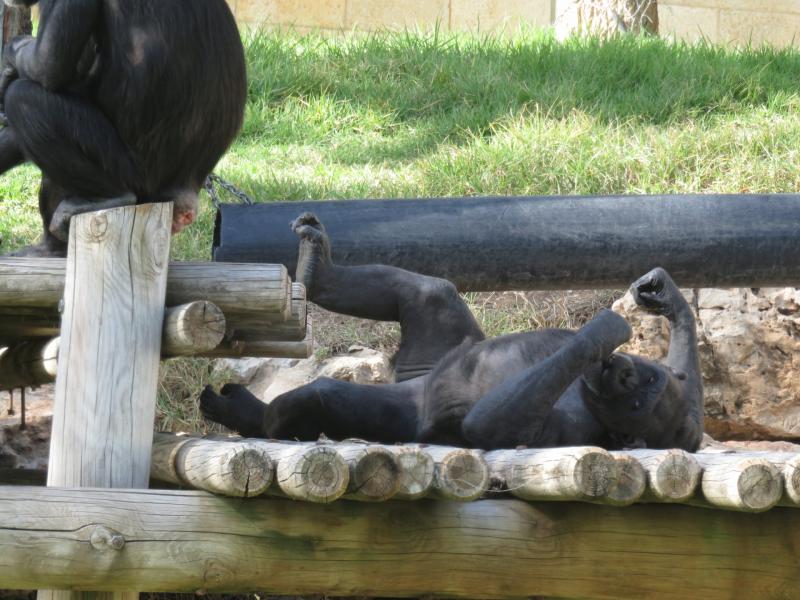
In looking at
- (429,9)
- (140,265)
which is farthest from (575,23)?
(140,265)

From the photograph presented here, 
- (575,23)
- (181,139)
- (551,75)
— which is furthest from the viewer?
(575,23)

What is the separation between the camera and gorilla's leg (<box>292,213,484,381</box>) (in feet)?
12.8

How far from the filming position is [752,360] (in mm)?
5543

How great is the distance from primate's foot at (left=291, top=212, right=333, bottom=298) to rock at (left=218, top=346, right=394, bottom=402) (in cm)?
148

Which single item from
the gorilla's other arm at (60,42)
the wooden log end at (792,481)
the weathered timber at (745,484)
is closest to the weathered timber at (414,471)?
the weathered timber at (745,484)

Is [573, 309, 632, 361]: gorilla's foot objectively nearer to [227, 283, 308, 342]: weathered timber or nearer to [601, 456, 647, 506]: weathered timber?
[601, 456, 647, 506]: weathered timber

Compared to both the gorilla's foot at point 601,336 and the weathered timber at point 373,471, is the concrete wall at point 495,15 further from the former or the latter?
the weathered timber at point 373,471

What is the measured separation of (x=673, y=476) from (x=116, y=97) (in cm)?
201

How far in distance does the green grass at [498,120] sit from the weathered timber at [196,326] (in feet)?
10.8

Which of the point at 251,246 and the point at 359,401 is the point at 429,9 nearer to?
the point at 251,246

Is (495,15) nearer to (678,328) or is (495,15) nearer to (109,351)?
(678,328)

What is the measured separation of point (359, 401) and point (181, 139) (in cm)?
100

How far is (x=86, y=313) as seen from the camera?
2.96 meters

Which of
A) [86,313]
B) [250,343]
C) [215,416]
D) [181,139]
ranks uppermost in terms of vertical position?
[181,139]
